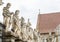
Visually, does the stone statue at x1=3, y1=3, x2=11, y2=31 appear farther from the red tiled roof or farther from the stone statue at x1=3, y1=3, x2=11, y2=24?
the red tiled roof

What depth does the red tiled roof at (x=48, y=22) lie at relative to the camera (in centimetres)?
4796

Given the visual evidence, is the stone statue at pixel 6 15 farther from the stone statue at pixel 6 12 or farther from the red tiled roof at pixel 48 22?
the red tiled roof at pixel 48 22

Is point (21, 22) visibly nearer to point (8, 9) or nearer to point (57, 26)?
point (8, 9)

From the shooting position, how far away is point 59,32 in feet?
147

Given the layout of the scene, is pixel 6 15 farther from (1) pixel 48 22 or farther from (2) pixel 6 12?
(1) pixel 48 22

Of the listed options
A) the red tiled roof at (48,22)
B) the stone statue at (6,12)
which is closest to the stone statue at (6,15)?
the stone statue at (6,12)

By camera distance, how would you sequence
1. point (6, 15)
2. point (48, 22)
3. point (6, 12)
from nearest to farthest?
point (6, 12)
point (6, 15)
point (48, 22)

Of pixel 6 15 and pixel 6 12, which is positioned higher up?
pixel 6 12

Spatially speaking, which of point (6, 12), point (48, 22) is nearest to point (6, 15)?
point (6, 12)

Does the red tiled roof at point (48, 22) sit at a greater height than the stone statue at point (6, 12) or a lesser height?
lesser

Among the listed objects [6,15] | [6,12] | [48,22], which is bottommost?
[48,22]

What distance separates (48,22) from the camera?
49.1 meters

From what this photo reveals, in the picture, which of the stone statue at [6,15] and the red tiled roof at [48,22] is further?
the red tiled roof at [48,22]

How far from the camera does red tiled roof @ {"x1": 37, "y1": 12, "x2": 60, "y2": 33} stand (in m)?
48.0
